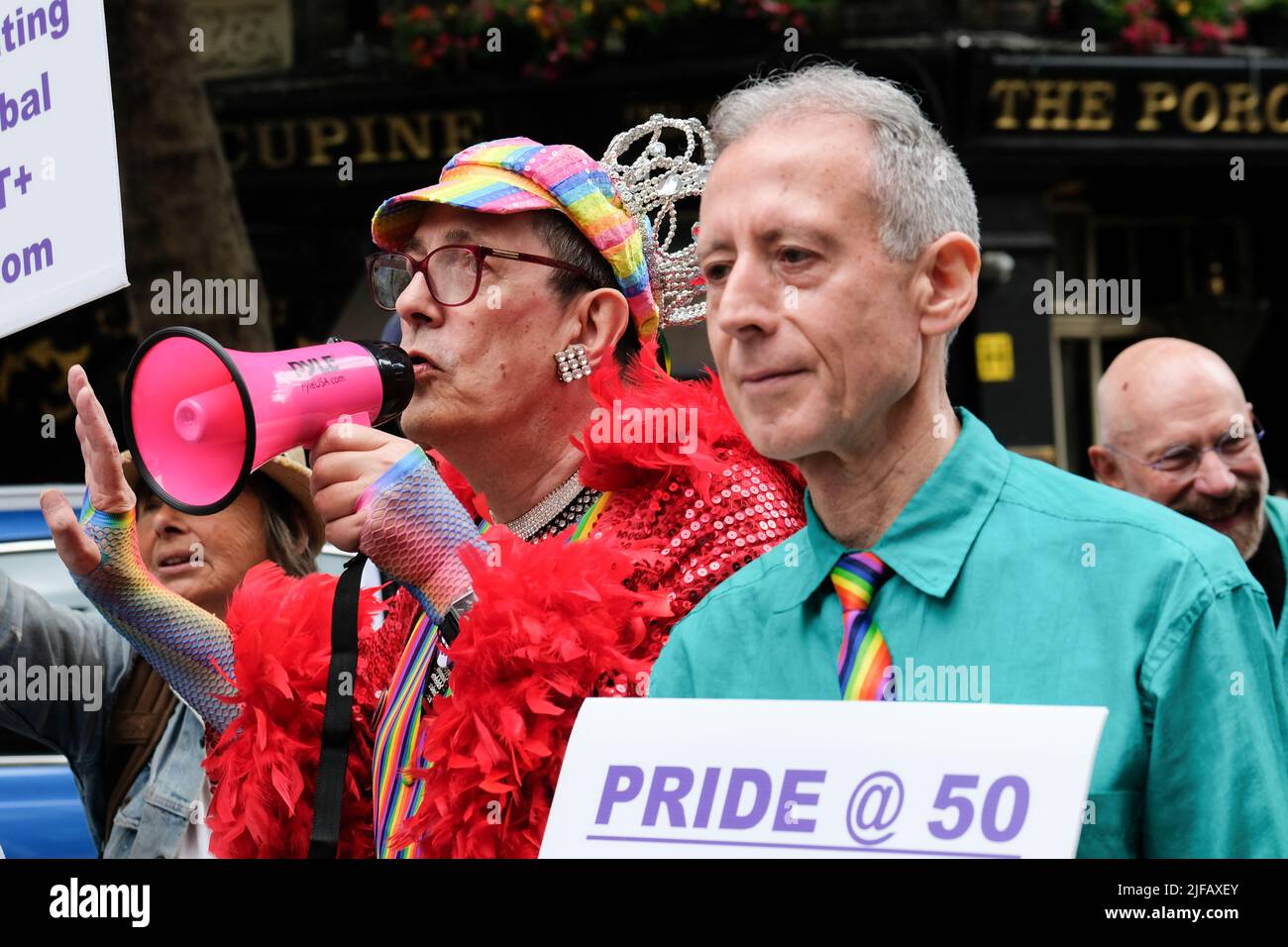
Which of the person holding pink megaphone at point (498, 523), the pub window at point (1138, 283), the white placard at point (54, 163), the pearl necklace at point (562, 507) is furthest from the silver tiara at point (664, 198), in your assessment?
the pub window at point (1138, 283)

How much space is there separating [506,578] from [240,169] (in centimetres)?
906

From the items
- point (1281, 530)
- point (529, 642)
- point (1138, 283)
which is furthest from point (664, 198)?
point (1138, 283)

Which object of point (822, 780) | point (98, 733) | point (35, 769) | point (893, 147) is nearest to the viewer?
point (822, 780)

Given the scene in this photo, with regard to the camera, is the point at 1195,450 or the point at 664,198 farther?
the point at 1195,450

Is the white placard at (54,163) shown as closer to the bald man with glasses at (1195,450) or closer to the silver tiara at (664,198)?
the silver tiara at (664,198)

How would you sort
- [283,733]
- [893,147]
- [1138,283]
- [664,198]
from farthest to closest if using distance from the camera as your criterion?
[1138,283]
[664,198]
[283,733]
[893,147]

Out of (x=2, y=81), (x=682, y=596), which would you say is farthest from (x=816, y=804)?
(x=2, y=81)

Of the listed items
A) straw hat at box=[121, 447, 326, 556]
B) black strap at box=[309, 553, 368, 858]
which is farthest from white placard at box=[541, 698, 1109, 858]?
straw hat at box=[121, 447, 326, 556]

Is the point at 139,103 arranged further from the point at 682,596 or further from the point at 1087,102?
the point at 1087,102

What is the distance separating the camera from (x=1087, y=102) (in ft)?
33.8

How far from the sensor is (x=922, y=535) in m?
1.72

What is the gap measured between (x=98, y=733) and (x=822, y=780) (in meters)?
2.17

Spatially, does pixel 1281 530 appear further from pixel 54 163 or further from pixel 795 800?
pixel 54 163

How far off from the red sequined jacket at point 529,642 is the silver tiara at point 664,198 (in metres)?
0.26
